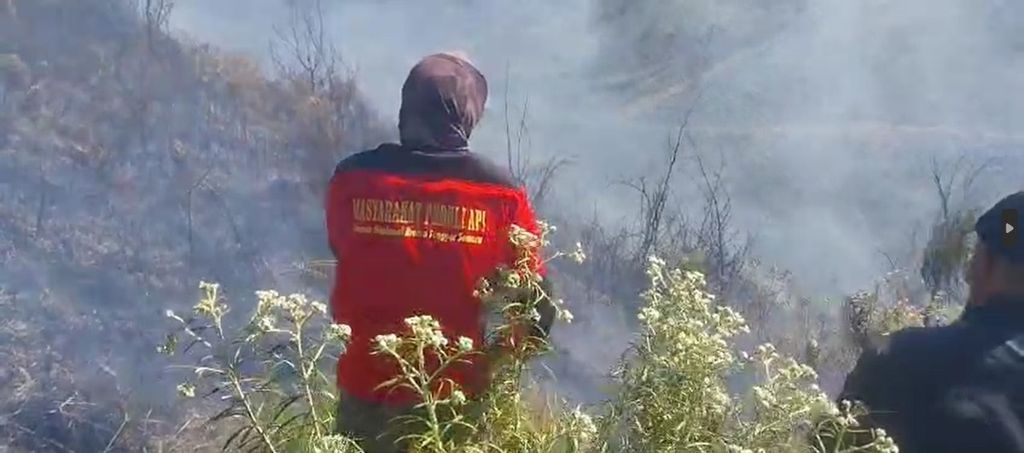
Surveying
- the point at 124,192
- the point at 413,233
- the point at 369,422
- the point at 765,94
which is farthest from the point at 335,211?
the point at 765,94

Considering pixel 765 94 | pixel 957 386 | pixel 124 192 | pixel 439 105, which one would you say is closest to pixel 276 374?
pixel 439 105

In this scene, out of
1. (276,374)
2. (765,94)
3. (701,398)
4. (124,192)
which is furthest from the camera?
(765,94)

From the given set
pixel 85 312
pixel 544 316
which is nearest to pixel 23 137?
pixel 85 312

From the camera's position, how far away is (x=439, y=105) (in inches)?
87.9

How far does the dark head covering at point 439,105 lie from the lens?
2234 mm

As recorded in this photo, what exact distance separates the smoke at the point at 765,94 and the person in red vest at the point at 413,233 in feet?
6.36

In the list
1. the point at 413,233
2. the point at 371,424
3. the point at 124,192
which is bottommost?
the point at 371,424

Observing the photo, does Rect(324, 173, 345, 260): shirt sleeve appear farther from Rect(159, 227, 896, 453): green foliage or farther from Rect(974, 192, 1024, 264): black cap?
Rect(974, 192, 1024, 264): black cap

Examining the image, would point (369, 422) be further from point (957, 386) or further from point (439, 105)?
point (957, 386)

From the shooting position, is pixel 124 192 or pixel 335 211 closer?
pixel 335 211

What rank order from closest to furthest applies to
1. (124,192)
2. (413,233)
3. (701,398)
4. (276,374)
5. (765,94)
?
(701,398)
(276,374)
(413,233)
(124,192)
(765,94)

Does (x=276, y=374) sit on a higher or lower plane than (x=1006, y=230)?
lower

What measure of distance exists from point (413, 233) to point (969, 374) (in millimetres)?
887

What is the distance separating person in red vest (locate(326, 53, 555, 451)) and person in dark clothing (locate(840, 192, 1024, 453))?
2.00ft
